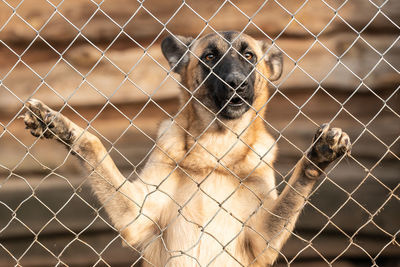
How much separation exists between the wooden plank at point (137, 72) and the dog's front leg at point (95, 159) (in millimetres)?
1472

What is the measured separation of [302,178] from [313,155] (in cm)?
19

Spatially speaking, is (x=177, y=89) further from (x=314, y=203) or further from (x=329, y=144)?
(x=329, y=144)

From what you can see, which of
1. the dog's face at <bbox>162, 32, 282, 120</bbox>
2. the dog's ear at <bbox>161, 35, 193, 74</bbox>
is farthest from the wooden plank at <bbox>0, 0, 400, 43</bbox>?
the dog's ear at <bbox>161, 35, 193, 74</bbox>

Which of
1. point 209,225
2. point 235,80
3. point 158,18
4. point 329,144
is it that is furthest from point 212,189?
point 158,18

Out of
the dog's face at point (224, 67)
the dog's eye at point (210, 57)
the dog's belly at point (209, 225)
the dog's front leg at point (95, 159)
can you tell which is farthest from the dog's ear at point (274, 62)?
the dog's front leg at point (95, 159)

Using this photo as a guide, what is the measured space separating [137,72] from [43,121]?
203 centimetres

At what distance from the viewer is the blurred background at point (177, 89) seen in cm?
440

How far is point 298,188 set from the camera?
287cm

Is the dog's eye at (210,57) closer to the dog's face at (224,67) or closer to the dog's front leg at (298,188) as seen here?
the dog's face at (224,67)

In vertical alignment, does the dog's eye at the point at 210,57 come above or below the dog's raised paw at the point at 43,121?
above

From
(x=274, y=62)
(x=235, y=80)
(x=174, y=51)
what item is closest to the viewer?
(x=235, y=80)

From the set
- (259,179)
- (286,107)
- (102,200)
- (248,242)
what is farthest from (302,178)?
(286,107)

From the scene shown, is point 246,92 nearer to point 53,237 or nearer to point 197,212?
point 197,212

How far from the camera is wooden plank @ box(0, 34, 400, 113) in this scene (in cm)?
442
